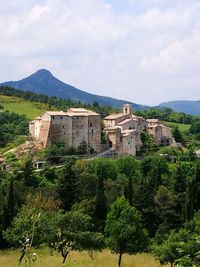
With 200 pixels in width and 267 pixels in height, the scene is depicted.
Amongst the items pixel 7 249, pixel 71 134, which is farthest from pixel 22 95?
pixel 7 249

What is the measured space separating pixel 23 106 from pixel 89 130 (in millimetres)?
39630

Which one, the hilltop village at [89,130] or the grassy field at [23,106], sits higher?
the grassy field at [23,106]

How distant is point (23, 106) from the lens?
373 feet

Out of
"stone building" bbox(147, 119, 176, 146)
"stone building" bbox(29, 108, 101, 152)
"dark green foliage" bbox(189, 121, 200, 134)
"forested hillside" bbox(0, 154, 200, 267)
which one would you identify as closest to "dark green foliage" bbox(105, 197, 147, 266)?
"forested hillside" bbox(0, 154, 200, 267)

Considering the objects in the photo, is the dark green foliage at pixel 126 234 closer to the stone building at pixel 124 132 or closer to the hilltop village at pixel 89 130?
the hilltop village at pixel 89 130

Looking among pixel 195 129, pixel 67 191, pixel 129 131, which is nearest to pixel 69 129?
pixel 129 131

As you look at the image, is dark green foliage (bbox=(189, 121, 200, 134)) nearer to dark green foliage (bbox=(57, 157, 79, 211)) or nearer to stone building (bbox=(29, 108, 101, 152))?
stone building (bbox=(29, 108, 101, 152))

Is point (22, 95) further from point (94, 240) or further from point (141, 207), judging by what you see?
point (94, 240)

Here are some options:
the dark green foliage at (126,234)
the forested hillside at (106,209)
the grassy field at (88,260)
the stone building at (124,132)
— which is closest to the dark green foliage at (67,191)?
the forested hillside at (106,209)

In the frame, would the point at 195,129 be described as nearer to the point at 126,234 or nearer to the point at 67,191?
the point at 67,191

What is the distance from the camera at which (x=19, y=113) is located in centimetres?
10631

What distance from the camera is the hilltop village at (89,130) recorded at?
245ft

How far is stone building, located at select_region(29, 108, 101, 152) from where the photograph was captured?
74.4 metres

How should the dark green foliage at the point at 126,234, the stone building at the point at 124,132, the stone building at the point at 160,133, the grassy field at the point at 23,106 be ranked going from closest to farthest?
the dark green foliage at the point at 126,234 → the stone building at the point at 124,132 → the stone building at the point at 160,133 → the grassy field at the point at 23,106
